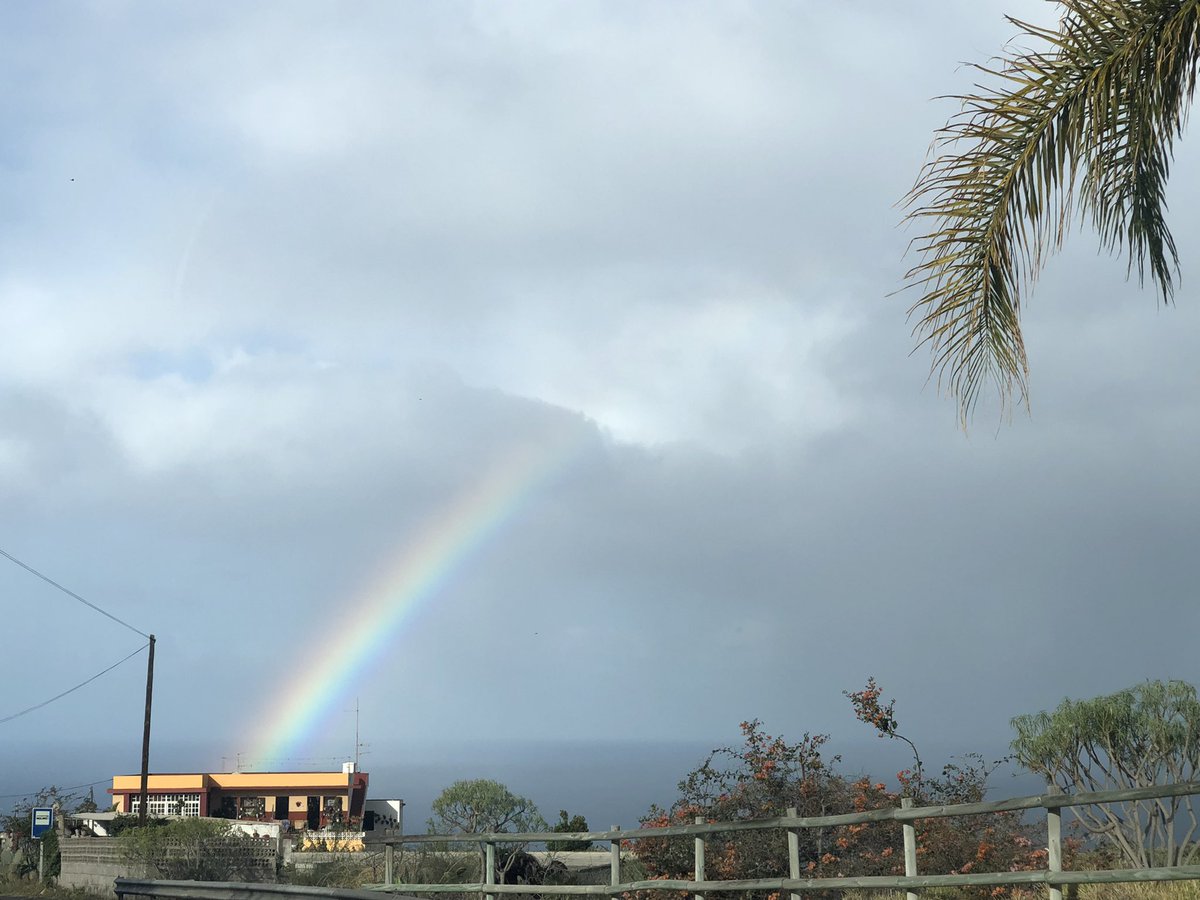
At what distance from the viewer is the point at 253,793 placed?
81312 mm

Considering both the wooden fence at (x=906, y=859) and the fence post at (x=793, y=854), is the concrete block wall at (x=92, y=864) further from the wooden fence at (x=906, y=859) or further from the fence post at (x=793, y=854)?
the fence post at (x=793, y=854)

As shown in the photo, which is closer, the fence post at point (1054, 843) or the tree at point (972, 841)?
the fence post at point (1054, 843)

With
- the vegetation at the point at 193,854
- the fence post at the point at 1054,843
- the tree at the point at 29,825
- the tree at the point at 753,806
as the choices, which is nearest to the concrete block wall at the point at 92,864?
the vegetation at the point at 193,854

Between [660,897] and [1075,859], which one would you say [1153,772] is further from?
[660,897]

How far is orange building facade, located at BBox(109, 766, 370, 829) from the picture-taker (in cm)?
7969

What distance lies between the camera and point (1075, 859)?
43.1 ft

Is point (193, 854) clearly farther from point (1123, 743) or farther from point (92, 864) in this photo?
point (1123, 743)

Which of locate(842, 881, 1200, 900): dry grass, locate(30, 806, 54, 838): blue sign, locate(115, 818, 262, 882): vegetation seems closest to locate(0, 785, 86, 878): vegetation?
locate(30, 806, 54, 838): blue sign

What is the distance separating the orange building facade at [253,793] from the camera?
261 ft

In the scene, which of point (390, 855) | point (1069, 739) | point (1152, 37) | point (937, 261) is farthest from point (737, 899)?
point (1152, 37)

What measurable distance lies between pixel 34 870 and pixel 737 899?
97.7 feet

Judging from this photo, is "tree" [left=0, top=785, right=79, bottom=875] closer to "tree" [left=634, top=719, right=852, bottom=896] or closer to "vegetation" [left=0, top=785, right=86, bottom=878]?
"vegetation" [left=0, top=785, right=86, bottom=878]

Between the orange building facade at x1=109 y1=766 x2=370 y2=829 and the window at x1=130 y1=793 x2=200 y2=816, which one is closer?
the window at x1=130 y1=793 x2=200 y2=816

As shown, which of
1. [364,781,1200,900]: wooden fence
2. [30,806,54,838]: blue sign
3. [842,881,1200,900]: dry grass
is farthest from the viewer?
[30,806,54,838]: blue sign
